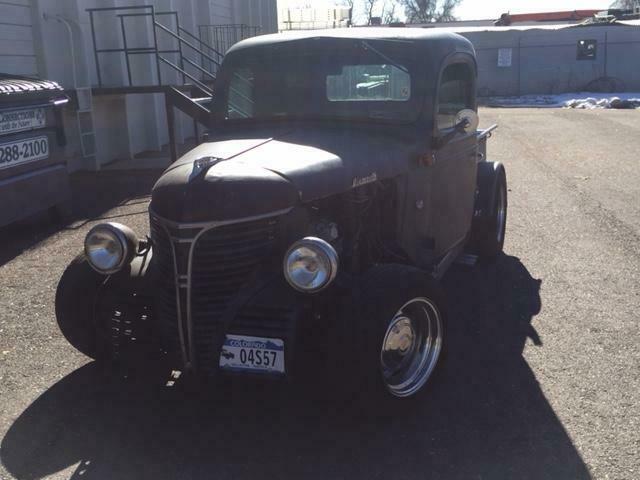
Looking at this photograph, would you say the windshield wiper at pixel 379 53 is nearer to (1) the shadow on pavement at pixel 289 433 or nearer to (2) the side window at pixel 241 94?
(2) the side window at pixel 241 94

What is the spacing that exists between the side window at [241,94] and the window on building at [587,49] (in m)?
29.3

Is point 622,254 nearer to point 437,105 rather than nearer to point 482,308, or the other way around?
point 482,308

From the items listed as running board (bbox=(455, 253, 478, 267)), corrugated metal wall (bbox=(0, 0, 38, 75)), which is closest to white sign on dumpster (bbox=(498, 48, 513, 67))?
corrugated metal wall (bbox=(0, 0, 38, 75))

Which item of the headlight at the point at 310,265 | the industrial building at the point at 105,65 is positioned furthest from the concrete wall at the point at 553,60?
the headlight at the point at 310,265

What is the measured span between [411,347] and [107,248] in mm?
1725

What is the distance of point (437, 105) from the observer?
463 centimetres

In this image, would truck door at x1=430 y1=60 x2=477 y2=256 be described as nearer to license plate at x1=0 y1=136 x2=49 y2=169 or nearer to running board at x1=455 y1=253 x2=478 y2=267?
running board at x1=455 y1=253 x2=478 y2=267

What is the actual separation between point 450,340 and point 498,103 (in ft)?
84.0

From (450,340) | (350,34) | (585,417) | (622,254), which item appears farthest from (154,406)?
(622,254)

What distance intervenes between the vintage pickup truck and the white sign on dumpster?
91.8 ft

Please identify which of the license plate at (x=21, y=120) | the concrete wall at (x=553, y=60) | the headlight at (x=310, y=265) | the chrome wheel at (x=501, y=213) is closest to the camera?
the headlight at (x=310, y=265)

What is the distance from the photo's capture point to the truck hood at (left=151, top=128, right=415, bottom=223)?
3445 mm

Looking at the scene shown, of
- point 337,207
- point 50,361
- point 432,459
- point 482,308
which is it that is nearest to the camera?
point 432,459

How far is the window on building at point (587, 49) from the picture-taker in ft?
101
